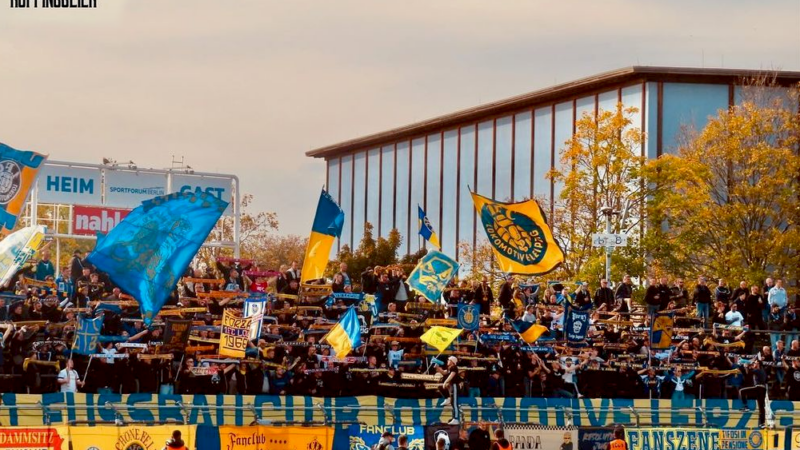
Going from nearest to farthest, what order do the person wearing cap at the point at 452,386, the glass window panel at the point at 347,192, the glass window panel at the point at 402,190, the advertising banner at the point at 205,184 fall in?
the person wearing cap at the point at 452,386 → the advertising banner at the point at 205,184 → the glass window panel at the point at 402,190 → the glass window panel at the point at 347,192

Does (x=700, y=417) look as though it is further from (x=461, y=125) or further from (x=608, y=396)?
(x=461, y=125)

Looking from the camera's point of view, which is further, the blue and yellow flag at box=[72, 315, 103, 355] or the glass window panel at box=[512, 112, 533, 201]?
the glass window panel at box=[512, 112, 533, 201]

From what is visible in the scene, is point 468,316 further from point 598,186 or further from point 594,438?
point 598,186

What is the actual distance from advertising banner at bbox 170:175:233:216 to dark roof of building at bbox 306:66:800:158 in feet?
98.5

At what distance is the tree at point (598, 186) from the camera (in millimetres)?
57844

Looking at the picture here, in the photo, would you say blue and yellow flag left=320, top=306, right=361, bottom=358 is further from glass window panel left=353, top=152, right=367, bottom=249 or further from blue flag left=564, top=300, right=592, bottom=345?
glass window panel left=353, top=152, right=367, bottom=249

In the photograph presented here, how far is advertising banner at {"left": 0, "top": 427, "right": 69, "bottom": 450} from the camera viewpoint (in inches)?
954

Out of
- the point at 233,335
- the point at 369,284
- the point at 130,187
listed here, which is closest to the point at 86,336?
the point at 233,335

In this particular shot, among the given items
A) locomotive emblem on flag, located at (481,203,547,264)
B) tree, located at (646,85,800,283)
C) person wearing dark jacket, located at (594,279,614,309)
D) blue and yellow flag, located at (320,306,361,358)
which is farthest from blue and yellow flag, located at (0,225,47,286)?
tree, located at (646,85,800,283)

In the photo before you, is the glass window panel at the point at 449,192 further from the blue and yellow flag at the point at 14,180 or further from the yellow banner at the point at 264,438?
the yellow banner at the point at 264,438

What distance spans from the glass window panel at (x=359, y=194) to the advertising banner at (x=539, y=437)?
7465 cm

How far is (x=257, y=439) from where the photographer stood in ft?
85.8

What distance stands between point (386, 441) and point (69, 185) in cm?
1927

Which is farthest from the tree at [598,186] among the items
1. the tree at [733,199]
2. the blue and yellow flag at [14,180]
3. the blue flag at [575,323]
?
the blue and yellow flag at [14,180]
